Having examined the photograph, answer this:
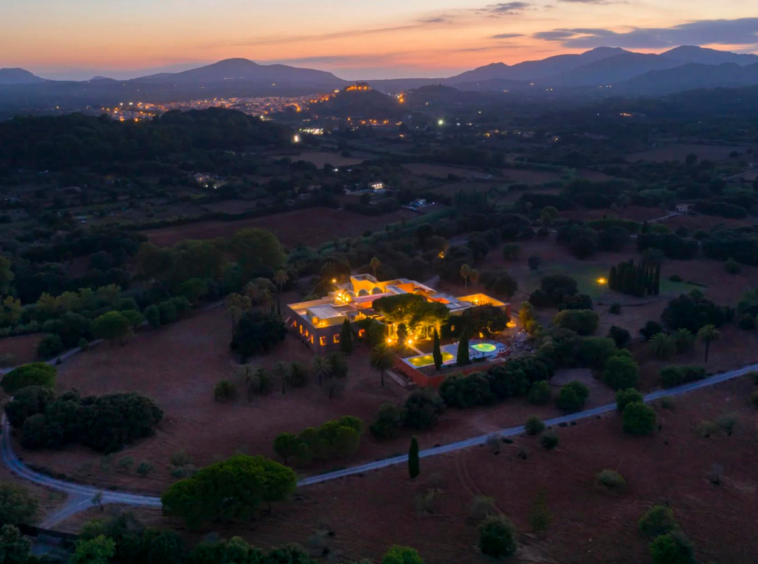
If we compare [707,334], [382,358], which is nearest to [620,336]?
[707,334]

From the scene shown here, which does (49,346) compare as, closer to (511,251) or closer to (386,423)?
(386,423)

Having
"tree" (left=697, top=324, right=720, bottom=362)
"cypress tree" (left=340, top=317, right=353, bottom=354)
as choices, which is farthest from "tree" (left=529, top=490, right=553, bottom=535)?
"tree" (left=697, top=324, right=720, bottom=362)

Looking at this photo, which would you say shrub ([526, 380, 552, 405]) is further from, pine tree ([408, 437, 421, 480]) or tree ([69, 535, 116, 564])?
→ tree ([69, 535, 116, 564])

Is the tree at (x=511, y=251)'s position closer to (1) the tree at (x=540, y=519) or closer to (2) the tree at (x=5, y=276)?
(1) the tree at (x=540, y=519)

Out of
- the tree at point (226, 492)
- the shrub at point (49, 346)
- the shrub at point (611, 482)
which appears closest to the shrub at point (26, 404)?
the shrub at point (49, 346)

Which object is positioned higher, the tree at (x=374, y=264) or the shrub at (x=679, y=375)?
the tree at (x=374, y=264)

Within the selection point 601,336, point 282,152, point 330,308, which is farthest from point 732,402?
point 282,152

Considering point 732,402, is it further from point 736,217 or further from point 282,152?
point 282,152
